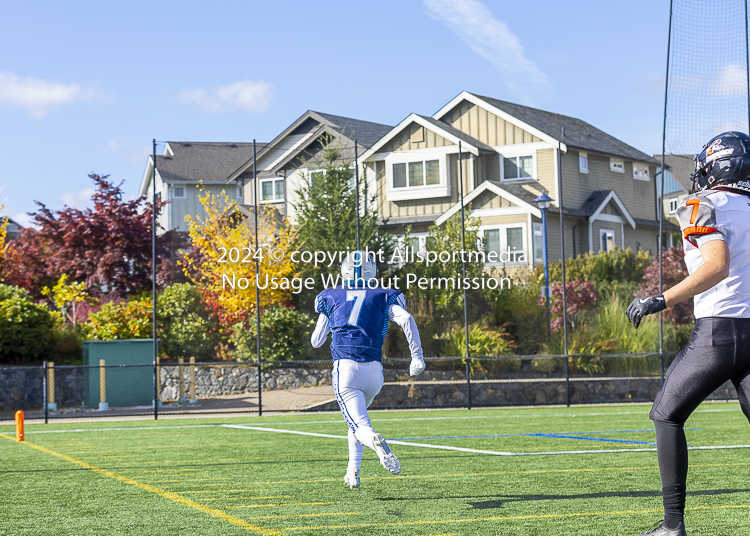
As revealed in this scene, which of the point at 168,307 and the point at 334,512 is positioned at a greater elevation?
the point at 168,307

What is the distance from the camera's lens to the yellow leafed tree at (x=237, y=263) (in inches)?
1018

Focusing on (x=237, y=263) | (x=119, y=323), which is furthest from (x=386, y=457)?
(x=237, y=263)

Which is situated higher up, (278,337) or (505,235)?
(505,235)

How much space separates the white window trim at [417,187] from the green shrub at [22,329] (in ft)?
55.5

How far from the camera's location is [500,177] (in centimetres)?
3666

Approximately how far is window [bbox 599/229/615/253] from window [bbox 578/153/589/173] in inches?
107

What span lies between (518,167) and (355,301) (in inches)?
1177

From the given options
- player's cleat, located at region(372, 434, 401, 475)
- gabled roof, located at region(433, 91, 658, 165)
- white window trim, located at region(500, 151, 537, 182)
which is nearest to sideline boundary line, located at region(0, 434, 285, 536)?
player's cleat, located at region(372, 434, 401, 475)

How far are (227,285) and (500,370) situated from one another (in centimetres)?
878

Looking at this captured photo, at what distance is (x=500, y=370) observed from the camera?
23375 mm

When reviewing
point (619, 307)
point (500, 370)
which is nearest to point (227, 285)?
point (500, 370)

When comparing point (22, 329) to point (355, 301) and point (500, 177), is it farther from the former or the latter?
point (500, 177)

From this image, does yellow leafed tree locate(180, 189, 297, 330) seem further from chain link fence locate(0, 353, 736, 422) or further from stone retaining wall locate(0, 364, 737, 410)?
stone retaining wall locate(0, 364, 737, 410)

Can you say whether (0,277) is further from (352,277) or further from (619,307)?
(352,277)
